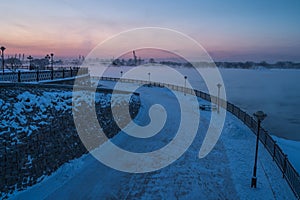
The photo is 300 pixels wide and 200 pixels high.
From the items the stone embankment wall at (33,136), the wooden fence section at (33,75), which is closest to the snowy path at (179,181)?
the stone embankment wall at (33,136)

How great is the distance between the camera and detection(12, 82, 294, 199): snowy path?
9391mm

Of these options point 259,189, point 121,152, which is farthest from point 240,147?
point 121,152

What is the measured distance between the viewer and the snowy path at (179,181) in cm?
939

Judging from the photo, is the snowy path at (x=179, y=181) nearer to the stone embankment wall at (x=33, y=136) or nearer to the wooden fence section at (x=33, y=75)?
the stone embankment wall at (x=33, y=136)

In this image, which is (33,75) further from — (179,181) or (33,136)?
(179,181)

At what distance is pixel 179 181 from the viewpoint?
1044 centimetres

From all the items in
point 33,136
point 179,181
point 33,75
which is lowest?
point 179,181

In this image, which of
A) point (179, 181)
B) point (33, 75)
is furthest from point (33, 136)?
point (33, 75)

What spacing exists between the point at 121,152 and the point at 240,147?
6.80m

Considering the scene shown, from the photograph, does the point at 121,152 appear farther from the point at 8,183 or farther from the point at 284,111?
the point at 284,111

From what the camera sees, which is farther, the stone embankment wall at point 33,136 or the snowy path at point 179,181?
the snowy path at point 179,181

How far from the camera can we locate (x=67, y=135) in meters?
11.9

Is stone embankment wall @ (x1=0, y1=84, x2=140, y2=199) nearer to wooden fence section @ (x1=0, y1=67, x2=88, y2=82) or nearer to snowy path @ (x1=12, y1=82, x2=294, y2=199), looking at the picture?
snowy path @ (x1=12, y1=82, x2=294, y2=199)

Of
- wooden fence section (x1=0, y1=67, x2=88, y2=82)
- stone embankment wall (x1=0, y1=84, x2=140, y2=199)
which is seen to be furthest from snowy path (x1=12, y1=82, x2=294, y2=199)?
wooden fence section (x1=0, y1=67, x2=88, y2=82)
